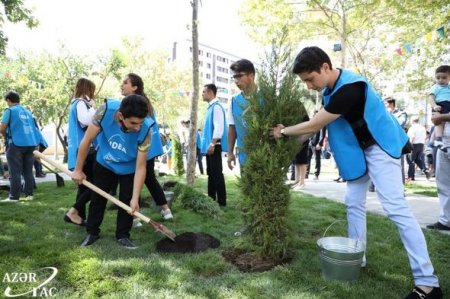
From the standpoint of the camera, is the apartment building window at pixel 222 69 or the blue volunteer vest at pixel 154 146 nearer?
the blue volunteer vest at pixel 154 146

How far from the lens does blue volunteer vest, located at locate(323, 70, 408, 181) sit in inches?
118

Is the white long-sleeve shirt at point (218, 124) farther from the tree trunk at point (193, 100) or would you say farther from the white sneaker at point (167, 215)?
the tree trunk at point (193, 100)

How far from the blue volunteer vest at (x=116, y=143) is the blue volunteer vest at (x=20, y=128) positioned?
3.64 m

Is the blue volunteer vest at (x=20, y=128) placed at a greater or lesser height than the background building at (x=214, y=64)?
lesser

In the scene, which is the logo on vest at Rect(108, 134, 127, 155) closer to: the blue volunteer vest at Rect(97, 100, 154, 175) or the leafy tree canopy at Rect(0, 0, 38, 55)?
the blue volunteer vest at Rect(97, 100, 154, 175)

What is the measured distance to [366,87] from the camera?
2992mm

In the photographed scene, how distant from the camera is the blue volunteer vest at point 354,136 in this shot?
2.99m

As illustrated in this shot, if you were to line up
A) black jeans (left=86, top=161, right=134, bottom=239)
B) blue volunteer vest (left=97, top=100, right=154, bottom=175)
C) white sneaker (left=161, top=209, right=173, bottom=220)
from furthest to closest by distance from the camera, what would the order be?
white sneaker (left=161, top=209, right=173, bottom=220)
black jeans (left=86, top=161, right=134, bottom=239)
blue volunteer vest (left=97, top=100, right=154, bottom=175)

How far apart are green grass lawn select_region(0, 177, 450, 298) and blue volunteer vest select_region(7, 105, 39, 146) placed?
86.2 inches

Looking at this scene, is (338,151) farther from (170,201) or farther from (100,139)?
(170,201)

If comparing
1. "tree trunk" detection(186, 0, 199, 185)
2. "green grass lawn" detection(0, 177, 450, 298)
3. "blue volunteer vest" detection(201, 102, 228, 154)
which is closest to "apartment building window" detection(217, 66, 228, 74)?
"tree trunk" detection(186, 0, 199, 185)

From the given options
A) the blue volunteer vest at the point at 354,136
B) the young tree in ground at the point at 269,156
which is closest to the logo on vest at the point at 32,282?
the young tree in ground at the point at 269,156

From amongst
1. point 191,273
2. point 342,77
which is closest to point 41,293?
point 191,273

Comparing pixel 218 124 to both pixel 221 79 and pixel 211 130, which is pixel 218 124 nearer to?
pixel 211 130
